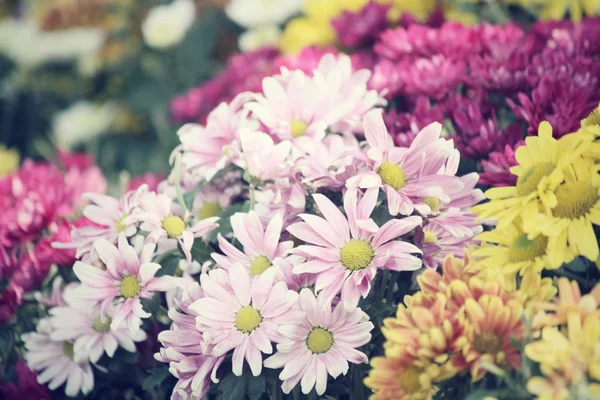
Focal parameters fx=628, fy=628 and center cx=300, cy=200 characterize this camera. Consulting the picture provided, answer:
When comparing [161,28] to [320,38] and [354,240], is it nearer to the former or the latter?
[320,38]

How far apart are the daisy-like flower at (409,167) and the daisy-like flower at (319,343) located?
0.11 m

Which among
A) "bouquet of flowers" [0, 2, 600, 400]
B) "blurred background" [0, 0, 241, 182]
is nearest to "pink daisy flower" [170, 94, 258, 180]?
"bouquet of flowers" [0, 2, 600, 400]

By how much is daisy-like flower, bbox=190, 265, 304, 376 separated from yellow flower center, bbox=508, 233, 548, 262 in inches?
8.1

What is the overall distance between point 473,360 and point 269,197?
304 mm

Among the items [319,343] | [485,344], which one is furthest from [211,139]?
[485,344]

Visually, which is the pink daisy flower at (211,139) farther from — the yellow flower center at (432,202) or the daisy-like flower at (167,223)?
the yellow flower center at (432,202)

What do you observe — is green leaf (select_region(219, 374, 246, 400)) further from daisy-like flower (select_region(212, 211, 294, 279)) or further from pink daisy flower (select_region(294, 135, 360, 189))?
pink daisy flower (select_region(294, 135, 360, 189))

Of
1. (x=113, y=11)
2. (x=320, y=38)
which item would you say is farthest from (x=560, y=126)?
(x=113, y=11)

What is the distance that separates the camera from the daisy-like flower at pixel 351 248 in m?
0.57

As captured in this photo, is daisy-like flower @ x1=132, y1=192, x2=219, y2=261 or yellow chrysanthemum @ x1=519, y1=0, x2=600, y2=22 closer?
daisy-like flower @ x1=132, y1=192, x2=219, y2=261

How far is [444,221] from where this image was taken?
625mm

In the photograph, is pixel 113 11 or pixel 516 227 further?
pixel 113 11

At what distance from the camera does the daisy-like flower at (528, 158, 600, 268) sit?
53 cm

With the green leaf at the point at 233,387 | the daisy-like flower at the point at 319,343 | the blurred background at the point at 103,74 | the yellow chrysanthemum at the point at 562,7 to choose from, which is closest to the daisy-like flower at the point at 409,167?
the daisy-like flower at the point at 319,343
